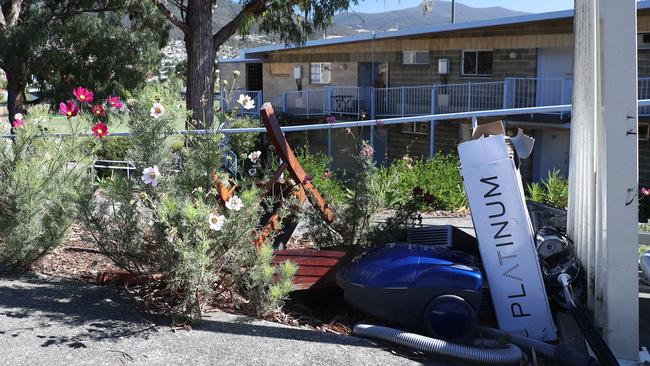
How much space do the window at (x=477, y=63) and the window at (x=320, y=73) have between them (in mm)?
7691

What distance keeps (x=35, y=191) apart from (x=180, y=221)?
5.12 feet

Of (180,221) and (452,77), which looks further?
(452,77)

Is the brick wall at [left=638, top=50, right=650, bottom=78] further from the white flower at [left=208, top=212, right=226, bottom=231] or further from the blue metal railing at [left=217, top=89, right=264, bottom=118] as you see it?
the white flower at [left=208, top=212, right=226, bottom=231]

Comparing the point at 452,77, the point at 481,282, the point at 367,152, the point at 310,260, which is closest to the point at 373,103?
the point at 452,77

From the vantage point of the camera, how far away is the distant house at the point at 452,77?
22531 mm

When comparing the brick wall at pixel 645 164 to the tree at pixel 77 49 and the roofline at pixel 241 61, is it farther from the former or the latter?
the roofline at pixel 241 61

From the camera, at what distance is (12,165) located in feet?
17.5

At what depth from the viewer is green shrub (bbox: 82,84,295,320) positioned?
4145 millimetres

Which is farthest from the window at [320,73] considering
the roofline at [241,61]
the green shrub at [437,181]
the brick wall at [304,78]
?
the green shrub at [437,181]

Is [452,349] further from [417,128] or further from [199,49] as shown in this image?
[417,128]

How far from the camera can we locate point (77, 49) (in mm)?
21484

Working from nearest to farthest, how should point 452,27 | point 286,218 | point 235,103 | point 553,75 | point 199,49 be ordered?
1. point 286,218
2. point 199,49
3. point 235,103
4. point 553,75
5. point 452,27

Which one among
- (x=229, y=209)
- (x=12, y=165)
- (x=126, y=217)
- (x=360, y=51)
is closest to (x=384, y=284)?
(x=229, y=209)

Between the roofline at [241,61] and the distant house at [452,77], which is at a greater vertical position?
the roofline at [241,61]
